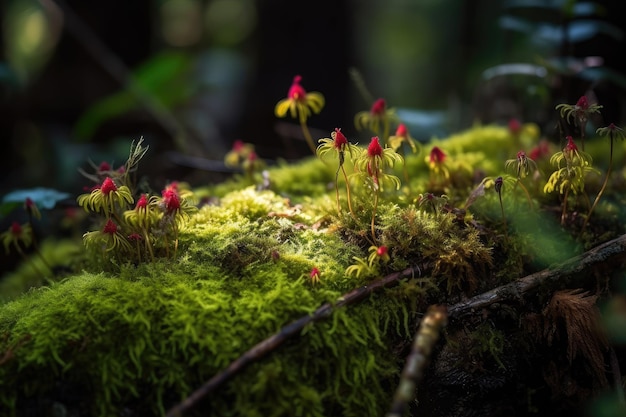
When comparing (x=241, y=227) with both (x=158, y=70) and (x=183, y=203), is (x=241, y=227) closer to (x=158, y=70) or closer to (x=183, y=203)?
(x=183, y=203)

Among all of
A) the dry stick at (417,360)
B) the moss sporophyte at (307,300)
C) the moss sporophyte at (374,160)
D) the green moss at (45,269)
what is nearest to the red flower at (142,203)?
the moss sporophyte at (307,300)

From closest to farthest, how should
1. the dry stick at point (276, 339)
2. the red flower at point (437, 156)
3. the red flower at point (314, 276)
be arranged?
the dry stick at point (276, 339) < the red flower at point (314, 276) < the red flower at point (437, 156)

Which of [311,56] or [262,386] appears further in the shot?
[311,56]

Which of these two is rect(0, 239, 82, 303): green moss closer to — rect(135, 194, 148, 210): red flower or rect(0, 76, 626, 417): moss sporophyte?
rect(0, 76, 626, 417): moss sporophyte

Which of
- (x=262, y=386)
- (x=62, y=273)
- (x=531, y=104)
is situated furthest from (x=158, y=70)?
(x=262, y=386)

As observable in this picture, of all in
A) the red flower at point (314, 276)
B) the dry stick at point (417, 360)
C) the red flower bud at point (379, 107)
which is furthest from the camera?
the red flower bud at point (379, 107)

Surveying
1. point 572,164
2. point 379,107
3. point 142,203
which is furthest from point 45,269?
point 572,164

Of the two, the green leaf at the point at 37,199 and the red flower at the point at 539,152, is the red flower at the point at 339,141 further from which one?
the green leaf at the point at 37,199
